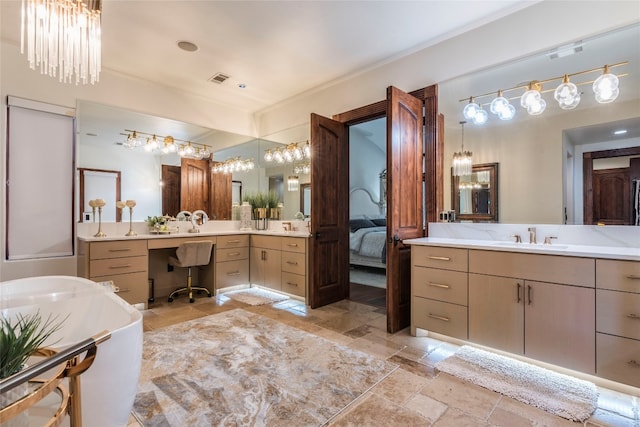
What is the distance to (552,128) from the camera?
250 cm

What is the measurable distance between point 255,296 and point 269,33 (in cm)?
315

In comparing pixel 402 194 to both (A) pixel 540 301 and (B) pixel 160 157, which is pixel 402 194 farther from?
(B) pixel 160 157

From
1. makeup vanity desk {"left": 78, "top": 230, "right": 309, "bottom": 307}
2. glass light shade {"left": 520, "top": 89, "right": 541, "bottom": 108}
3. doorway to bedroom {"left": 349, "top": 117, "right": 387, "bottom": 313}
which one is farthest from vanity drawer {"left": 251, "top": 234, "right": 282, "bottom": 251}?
glass light shade {"left": 520, "top": 89, "right": 541, "bottom": 108}

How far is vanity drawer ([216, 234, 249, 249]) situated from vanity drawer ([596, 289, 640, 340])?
12.6ft

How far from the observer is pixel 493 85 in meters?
2.79

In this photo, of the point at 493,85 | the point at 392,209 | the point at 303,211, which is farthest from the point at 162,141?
the point at 493,85

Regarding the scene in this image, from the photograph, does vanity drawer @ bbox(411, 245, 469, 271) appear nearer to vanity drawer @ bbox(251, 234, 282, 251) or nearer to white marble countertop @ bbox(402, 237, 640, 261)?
white marble countertop @ bbox(402, 237, 640, 261)

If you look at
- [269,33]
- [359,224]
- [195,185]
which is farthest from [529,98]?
[359,224]

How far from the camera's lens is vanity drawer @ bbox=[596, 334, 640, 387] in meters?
1.74

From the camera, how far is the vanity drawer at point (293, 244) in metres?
3.79

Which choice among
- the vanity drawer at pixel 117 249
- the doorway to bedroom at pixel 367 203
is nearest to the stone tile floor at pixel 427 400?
the vanity drawer at pixel 117 249

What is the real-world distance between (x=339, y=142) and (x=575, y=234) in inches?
100

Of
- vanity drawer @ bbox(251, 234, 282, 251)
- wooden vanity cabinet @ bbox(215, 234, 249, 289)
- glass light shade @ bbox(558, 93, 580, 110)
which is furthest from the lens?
wooden vanity cabinet @ bbox(215, 234, 249, 289)

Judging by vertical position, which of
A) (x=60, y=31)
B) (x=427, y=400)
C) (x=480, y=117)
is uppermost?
(x=60, y=31)
